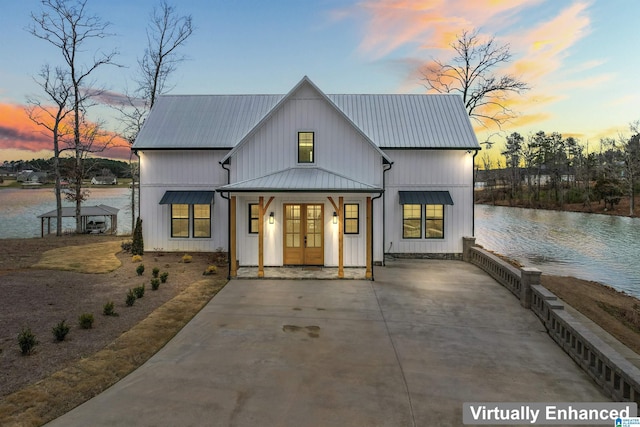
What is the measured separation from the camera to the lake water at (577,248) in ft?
53.2

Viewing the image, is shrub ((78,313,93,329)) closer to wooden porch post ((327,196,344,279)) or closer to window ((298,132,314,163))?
wooden porch post ((327,196,344,279))

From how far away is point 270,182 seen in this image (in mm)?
12672

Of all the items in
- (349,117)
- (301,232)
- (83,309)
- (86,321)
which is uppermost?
(349,117)

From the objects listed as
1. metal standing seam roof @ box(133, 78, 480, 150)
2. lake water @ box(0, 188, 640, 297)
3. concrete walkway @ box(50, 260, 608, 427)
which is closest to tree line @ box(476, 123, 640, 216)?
lake water @ box(0, 188, 640, 297)

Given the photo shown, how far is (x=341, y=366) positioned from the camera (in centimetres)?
620

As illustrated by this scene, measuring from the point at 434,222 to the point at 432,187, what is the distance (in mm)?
1607

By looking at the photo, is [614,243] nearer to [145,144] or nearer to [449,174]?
[449,174]

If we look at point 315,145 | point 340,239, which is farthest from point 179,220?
point 340,239

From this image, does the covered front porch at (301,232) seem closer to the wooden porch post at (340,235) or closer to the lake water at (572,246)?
the wooden porch post at (340,235)

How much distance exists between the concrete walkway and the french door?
3.30 m

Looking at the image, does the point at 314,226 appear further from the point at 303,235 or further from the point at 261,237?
the point at 261,237

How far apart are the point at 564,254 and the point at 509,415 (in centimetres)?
1986

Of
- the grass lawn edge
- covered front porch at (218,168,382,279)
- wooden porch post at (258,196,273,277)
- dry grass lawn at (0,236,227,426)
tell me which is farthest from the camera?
covered front porch at (218,168,382,279)

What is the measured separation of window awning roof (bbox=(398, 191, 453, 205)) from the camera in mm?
15880
